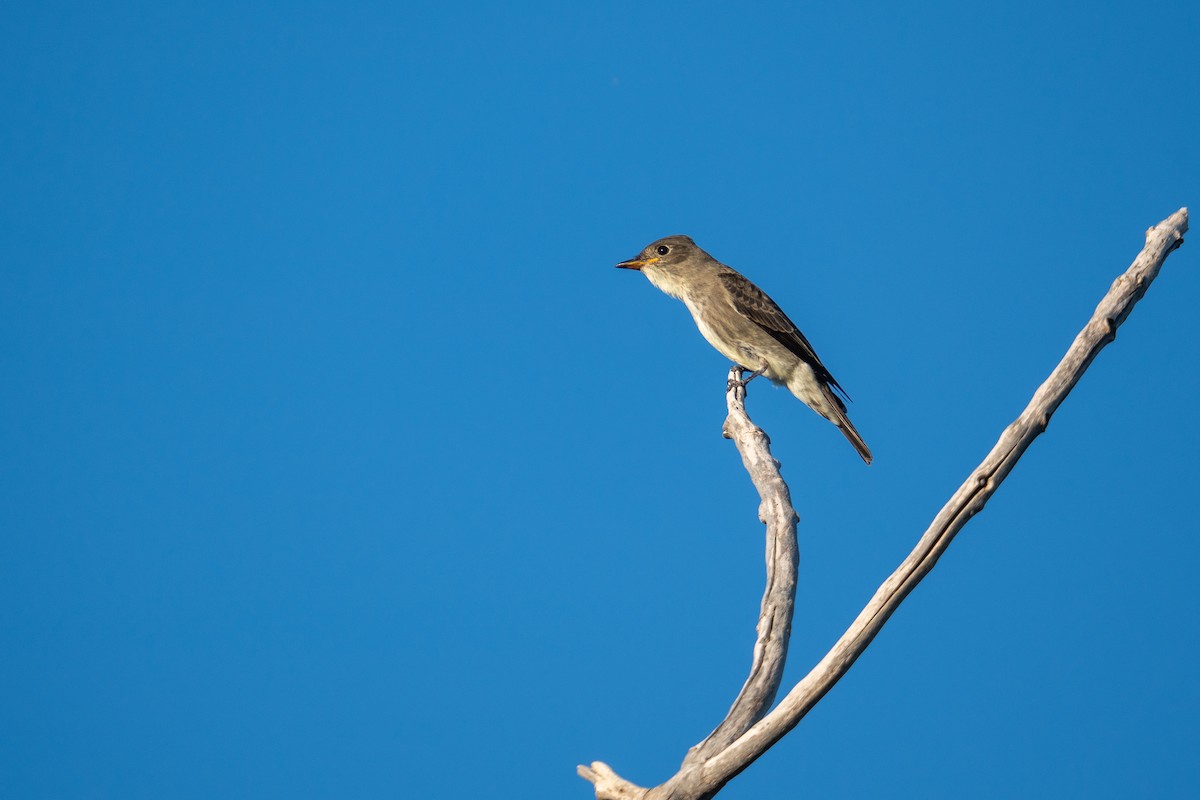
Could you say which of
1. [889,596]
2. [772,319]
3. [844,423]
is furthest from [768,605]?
[772,319]

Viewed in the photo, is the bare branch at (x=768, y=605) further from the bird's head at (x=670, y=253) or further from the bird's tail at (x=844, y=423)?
the bird's head at (x=670, y=253)

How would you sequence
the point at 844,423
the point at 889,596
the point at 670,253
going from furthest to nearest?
the point at 670,253 → the point at 844,423 → the point at 889,596

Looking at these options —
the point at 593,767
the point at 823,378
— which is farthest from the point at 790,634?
the point at 823,378

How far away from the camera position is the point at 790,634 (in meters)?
6.15

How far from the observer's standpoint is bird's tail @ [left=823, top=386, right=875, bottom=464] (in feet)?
31.8

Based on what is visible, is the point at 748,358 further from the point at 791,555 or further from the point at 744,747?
the point at 744,747

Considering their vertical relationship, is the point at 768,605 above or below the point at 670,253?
below

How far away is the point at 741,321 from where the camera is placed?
417 inches

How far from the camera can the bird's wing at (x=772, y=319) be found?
10.4m

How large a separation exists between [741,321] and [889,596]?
17.6ft

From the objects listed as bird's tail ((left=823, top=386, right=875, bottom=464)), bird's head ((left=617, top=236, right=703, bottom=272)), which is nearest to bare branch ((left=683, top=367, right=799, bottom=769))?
bird's tail ((left=823, top=386, right=875, bottom=464))

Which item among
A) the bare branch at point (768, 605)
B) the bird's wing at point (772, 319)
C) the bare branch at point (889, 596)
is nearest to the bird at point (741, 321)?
the bird's wing at point (772, 319)

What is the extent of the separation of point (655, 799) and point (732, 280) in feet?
20.7

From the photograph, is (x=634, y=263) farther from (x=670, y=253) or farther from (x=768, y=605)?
(x=768, y=605)
